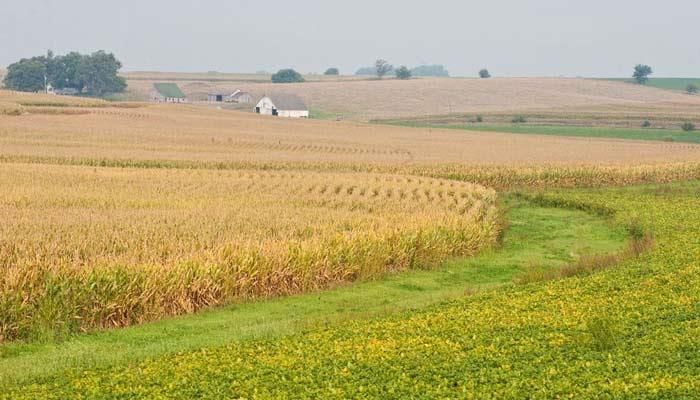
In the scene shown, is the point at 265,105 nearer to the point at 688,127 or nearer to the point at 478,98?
the point at 478,98

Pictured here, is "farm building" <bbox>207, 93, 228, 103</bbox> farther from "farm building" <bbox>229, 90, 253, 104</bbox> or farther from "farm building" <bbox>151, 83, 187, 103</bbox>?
"farm building" <bbox>229, 90, 253, 104</bbox>

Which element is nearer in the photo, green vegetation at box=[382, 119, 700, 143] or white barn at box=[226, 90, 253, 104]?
green vegetation at box=[382, 119, 700, 143]

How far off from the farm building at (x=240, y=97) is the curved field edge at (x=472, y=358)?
147 meters

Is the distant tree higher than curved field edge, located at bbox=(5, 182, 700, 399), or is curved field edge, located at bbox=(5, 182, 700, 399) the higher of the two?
the distant tree

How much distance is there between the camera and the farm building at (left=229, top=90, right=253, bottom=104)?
163m

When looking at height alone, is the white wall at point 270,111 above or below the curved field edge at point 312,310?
above

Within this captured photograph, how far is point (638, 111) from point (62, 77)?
109m

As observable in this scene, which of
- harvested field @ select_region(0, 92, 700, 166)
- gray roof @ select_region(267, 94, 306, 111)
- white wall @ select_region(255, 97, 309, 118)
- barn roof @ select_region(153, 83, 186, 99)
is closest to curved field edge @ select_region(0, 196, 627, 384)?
harvested field @ select_region(0, 92, 700, 166)

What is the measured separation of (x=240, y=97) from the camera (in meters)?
164

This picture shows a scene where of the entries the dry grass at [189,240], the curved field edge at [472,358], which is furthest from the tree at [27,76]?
the curved field edge at [472,358]

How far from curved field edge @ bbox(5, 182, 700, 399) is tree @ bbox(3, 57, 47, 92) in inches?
6816

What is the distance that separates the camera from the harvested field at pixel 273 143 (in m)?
54.8

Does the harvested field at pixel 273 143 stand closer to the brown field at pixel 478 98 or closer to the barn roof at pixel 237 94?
the brown field at pixel 478 98

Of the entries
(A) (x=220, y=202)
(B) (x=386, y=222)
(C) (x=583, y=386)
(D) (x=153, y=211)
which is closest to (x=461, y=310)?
(C) (x=583, y=386)
